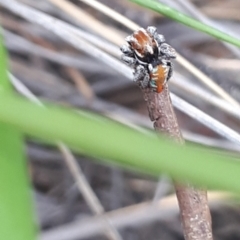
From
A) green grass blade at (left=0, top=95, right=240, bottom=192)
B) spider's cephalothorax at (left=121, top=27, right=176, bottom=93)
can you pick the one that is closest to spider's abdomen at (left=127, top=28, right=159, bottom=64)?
spider's cephalothorax at (left=121, top=27, right=176, bottom=93)

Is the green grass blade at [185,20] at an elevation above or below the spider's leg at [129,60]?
above

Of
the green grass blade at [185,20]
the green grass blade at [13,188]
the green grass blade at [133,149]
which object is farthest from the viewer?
the green grass blade at [185,20]

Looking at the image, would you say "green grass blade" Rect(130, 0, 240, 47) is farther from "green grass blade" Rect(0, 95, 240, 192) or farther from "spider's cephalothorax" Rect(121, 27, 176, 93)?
"green grass blade" Rect(0, 95, 240, 192)

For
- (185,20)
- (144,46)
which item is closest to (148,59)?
(144,46)

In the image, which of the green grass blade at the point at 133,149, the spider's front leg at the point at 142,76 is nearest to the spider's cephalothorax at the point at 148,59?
the spider's front leg at the point at 142,76

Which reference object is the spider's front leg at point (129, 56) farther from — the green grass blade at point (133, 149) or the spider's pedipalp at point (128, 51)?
the green grass blade at point (133, 149)

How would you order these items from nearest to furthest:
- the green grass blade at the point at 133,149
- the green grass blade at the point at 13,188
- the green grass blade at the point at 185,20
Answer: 1. the green grass blade at the point at 133,149
2. the green grass blade at the point at 13,188
3. the green grass blade at the point at 185,20

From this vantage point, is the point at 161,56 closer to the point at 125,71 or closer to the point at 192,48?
the point at 125,71
